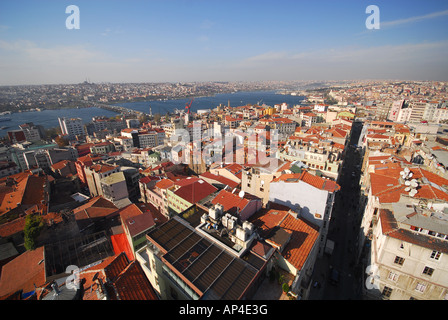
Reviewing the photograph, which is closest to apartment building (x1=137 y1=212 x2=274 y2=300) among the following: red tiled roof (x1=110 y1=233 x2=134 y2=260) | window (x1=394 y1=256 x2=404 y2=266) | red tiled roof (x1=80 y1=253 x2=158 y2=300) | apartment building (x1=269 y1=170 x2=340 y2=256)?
red tiled roof (x1=80 y1=253 x2=158 y2=300)

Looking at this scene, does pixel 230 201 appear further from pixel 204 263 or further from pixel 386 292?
pixel 386 292

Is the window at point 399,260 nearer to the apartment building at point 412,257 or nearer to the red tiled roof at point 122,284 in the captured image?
the apartment building at point 412,257

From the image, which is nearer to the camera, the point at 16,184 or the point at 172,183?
the point at 172,183

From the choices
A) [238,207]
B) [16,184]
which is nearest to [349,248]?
[238,207]

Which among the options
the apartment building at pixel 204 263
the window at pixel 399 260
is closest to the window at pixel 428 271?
the window at pixel 399 260
